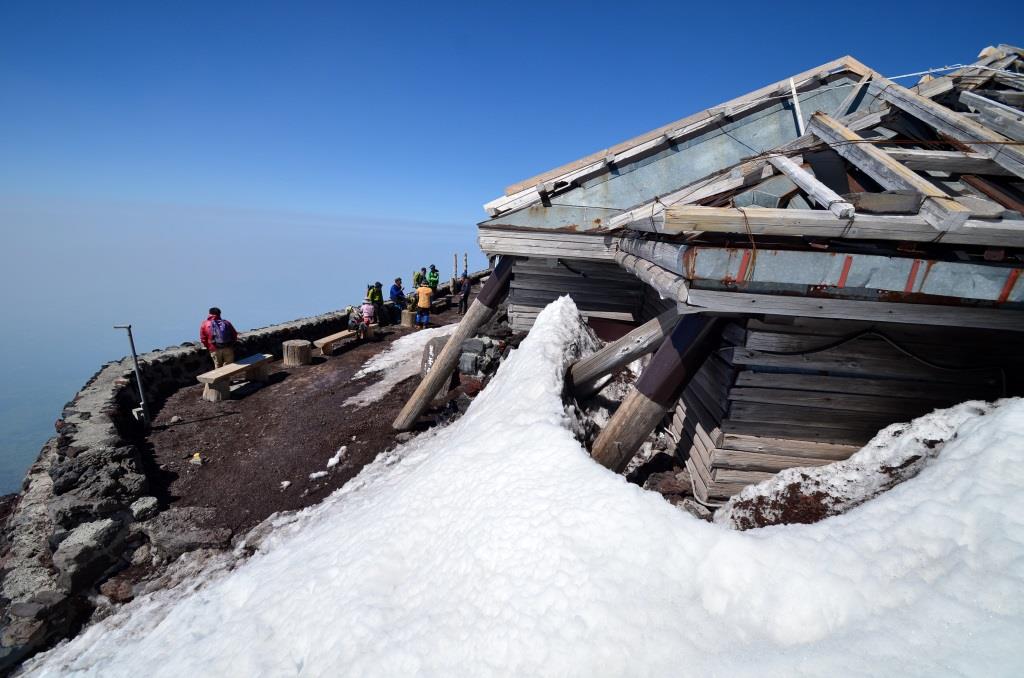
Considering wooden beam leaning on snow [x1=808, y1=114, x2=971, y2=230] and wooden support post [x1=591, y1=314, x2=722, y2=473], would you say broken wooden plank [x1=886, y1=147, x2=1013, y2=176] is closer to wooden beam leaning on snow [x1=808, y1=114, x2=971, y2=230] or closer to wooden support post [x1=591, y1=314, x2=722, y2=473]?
wooden beam leaning on snow [x1=808, y1=114, x2=971, y2=230]

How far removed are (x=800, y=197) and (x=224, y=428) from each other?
1017cm

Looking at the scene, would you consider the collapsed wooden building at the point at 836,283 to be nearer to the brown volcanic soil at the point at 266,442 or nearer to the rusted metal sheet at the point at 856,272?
the rusted metal sheet at the point at 856,272

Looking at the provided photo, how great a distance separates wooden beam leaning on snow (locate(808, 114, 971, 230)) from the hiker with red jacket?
11654mm

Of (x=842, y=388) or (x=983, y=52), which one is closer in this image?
(x=842, y=388)

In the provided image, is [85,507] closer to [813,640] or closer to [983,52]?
[813,640]

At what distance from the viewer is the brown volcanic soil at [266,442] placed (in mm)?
6445

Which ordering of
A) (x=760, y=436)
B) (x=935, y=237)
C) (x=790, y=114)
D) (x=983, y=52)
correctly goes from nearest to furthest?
(x=935, y=237), (x=760, y=436), (x=983, y=52), (x=790, y=114)

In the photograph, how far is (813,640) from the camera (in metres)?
1.69

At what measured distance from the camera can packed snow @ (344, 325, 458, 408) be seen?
9.44 metres

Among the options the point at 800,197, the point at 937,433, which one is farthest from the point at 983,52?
the point at 937,433

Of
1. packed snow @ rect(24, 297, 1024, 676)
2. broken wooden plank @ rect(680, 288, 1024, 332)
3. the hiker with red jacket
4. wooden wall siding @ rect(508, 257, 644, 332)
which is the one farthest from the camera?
the hiker with red jacket

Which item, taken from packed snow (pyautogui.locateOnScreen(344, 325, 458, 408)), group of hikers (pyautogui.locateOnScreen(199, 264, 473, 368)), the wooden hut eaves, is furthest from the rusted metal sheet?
group of hikers (pyautogui.locateOnScreen(199, 264, 473, 368))

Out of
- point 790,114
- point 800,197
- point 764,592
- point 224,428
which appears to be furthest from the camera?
point 224,428

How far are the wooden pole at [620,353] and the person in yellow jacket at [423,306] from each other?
34.6 feet
